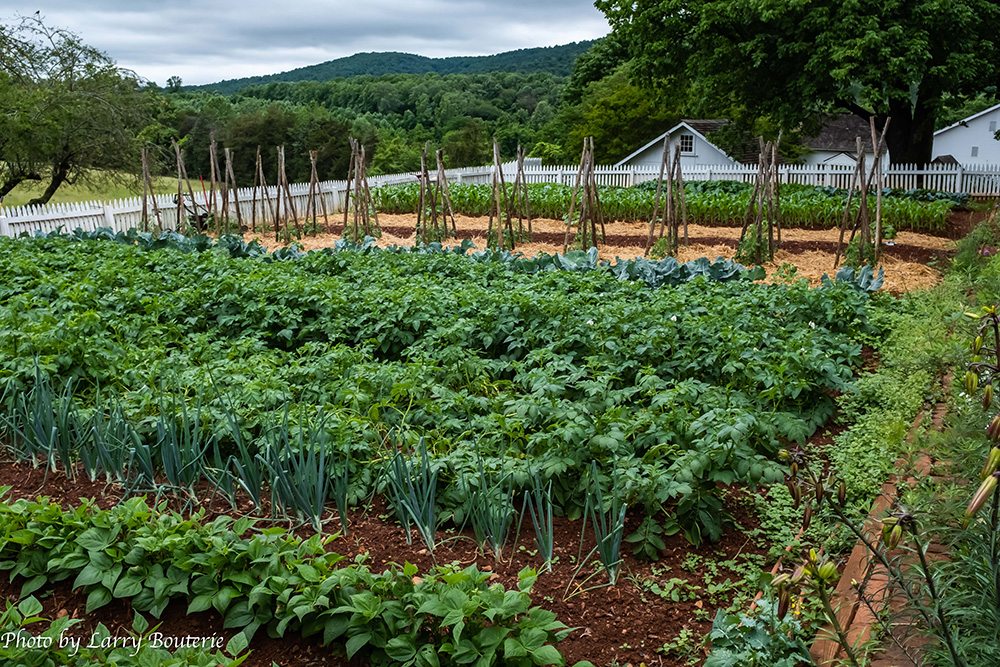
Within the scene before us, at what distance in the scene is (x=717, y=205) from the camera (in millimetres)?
16172

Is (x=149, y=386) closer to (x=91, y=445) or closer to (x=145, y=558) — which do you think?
(x=91, y=445)

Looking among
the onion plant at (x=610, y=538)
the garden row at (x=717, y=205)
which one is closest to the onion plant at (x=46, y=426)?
the onion plant at (x=610, y=538)

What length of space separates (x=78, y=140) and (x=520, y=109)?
41.7 meters

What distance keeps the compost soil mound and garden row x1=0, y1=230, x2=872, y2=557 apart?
14 cm

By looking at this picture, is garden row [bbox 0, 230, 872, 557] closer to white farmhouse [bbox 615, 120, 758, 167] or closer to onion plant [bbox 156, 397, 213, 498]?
onion plant [bbox 156, 397, 213, 498]

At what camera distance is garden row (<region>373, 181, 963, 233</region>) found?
14992mm

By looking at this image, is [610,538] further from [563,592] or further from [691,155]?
[691,155]

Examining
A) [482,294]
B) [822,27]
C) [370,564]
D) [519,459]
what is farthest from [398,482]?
[822,27]

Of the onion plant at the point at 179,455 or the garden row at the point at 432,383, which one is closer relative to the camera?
the garden row at the point at 432,383

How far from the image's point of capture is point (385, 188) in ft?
67.3

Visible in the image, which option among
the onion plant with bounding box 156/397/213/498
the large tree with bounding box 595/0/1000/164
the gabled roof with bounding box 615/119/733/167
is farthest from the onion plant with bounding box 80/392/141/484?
the gabled roof with bounding box 615/119/733/167

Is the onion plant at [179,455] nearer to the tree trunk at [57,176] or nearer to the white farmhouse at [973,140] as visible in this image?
the tree trunk at [57,176]

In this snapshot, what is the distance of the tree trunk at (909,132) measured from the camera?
21.2m

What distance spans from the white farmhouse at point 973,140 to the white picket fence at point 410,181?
26245 mm
